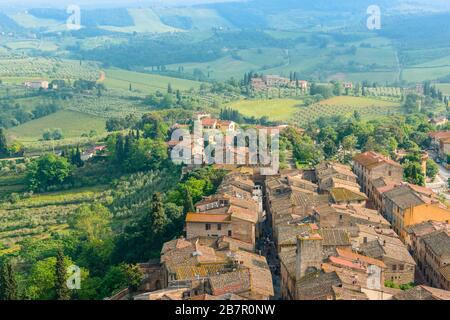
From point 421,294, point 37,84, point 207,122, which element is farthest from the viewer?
point 37,84

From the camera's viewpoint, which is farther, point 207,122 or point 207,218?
point 207,122

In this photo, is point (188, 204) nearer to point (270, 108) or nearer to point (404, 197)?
point (404, 197)

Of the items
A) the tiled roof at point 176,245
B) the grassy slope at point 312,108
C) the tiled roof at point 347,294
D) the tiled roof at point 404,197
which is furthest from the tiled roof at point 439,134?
the tiled roof at point 347,294

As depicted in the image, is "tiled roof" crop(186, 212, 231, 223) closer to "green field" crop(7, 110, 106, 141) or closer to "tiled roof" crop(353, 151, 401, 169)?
"tiled roof" crop(353, 151, 401, 169)

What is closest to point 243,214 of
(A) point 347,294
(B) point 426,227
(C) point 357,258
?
(C) point 357,258

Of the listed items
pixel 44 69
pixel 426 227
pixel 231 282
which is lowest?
pixel 44 69

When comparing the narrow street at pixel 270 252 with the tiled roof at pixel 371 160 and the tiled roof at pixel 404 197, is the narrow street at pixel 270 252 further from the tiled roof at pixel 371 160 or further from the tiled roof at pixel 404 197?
the tiled roof at pixel 371 160
